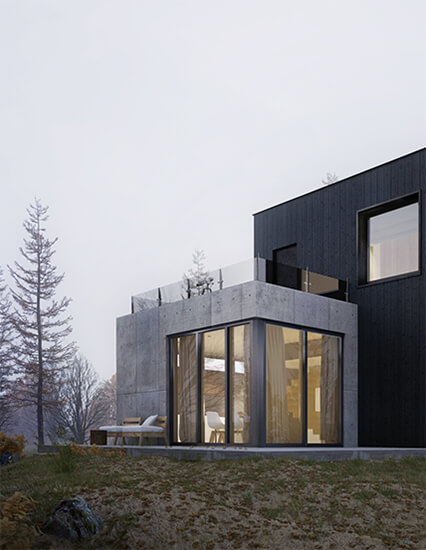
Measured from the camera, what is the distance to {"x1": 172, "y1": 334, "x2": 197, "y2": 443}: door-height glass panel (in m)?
11.5

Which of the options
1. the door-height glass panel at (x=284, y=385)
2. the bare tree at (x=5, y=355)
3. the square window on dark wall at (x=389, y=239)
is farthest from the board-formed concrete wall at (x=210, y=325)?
the bare tree at (x=5, y=355)

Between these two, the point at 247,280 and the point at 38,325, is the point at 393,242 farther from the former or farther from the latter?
the point at 38,325

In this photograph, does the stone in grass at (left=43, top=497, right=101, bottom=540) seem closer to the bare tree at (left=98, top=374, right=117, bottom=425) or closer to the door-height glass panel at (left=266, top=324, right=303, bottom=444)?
the door-height glass panel at (left=266, top=324, right=303, bottom=444)

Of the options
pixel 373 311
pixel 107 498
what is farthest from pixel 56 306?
pixel 107 498

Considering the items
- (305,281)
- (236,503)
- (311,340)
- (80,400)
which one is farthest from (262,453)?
(80,400)

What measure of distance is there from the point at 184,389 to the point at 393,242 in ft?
16.9

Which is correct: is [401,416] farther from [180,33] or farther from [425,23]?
[180,33]

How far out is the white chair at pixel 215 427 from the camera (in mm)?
10742

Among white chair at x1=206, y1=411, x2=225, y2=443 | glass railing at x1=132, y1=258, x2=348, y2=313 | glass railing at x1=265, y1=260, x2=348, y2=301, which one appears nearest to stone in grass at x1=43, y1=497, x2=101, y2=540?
white chair at x1=206, y1=411, x2=225, y2=443

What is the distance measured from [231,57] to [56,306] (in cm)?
1237

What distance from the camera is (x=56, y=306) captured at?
83.0 ft

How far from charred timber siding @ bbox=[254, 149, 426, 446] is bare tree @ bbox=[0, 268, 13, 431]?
15.8m

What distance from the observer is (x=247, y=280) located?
10609 millimetres

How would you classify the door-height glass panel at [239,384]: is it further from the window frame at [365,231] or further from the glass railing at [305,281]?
the window frame at [365,231]
